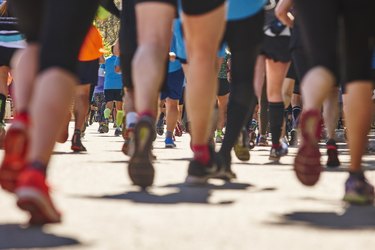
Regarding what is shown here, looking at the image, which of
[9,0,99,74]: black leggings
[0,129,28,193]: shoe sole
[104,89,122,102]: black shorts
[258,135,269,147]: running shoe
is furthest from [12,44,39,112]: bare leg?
[104,89,122,102]: black shorts

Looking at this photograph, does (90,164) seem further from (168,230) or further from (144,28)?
(168,230)

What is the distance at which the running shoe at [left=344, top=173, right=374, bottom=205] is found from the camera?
400 centimetres

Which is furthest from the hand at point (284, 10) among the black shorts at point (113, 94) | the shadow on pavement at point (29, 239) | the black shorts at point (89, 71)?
the black shorts at point (113, 94)

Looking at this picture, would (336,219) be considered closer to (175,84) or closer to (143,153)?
(143,153)

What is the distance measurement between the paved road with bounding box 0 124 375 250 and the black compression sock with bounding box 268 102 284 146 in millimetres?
2396

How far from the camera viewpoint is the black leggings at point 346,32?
414cm

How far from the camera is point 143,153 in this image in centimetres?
416

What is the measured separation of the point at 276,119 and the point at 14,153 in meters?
4.59

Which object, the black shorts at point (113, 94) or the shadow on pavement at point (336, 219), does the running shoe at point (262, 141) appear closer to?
the shadow on pavement at point (336, 219)

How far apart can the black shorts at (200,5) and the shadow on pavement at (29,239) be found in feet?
6.33

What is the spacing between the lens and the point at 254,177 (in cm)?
562

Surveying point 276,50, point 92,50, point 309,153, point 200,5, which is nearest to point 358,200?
point 309,153

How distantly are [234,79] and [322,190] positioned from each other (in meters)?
0.97

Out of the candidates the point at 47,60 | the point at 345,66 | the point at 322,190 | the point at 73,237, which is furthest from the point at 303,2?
the point at 73,237
